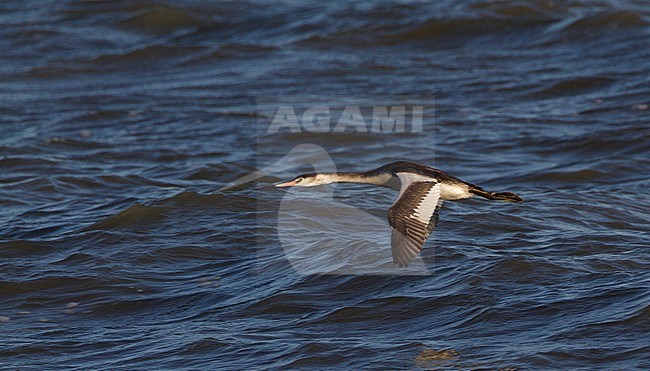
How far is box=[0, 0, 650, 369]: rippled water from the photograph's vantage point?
6.41 meters

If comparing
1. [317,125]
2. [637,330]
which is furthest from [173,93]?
[637,330]

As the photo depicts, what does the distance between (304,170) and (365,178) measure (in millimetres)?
3286

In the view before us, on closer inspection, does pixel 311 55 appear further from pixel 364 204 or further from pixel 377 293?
pixel 377 293

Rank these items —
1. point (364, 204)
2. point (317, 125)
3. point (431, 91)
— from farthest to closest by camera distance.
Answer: point (431, 91) < point (317, 125) < point (364, 204)

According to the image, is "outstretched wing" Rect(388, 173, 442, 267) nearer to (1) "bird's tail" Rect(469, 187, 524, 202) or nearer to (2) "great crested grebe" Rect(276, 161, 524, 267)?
(2) "great crested grebe" Rect(276, 161, 524, 267)

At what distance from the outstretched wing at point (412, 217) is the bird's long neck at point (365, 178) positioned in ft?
1.36

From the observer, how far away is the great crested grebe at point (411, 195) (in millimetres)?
5918

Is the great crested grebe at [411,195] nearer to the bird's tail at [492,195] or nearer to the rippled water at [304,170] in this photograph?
the bird's tail at [492,195]

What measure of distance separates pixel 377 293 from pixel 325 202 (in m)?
2.46

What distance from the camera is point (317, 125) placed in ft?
39.1

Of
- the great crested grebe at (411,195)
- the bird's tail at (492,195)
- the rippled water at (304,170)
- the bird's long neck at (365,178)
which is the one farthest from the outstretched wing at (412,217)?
the rippled water at (304,170)

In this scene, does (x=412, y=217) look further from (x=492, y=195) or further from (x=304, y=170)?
(x=304, y=170)

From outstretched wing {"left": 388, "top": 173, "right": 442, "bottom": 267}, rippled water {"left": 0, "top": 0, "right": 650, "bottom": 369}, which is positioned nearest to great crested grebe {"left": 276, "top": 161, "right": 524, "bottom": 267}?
outstretched wing {"left": 388, "top": 173, "right": 442, "bottom": 267}

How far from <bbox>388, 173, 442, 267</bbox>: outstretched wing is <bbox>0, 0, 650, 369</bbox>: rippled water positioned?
0.62 meters
